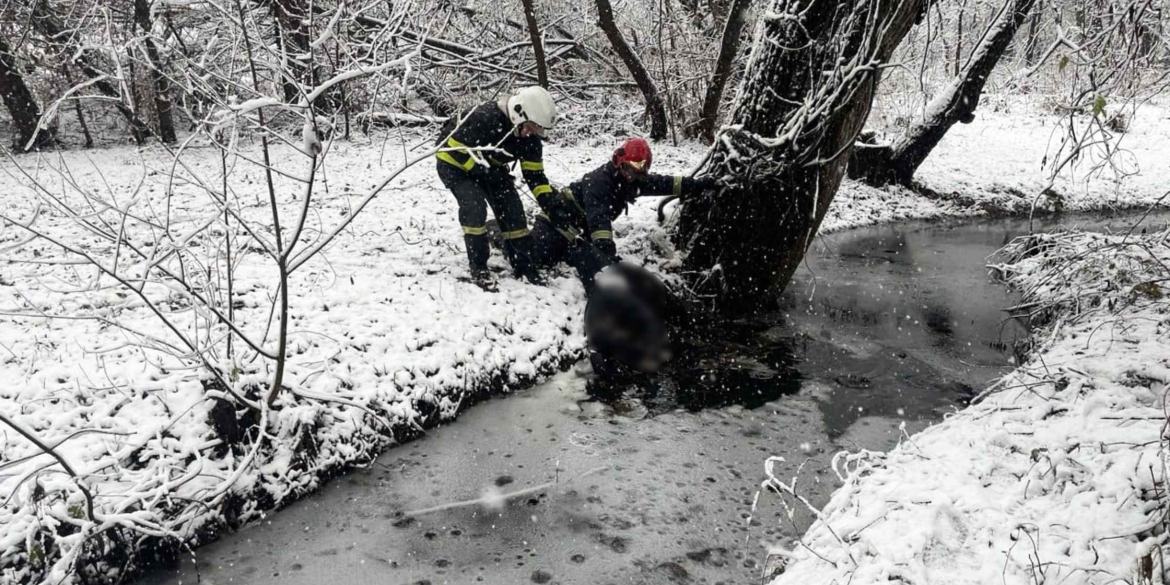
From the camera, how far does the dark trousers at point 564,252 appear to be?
6.11 meters

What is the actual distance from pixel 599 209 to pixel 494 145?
40.5 inches

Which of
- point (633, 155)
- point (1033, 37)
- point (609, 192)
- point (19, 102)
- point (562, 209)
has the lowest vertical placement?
point (562, 209)

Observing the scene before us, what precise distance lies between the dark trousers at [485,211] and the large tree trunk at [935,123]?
659 centimetres

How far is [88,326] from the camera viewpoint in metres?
4.65

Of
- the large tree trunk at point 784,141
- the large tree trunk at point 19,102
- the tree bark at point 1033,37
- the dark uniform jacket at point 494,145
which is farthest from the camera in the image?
the large tree trunk at point 19,102

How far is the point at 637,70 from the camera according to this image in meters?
11.9

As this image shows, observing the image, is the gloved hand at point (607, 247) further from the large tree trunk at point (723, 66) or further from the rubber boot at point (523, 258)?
the large tree trunk at point (723, 66)

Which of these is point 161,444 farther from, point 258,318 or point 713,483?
point 713,483

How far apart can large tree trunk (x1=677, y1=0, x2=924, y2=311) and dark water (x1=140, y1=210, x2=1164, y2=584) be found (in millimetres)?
645

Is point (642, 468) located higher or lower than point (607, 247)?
lower

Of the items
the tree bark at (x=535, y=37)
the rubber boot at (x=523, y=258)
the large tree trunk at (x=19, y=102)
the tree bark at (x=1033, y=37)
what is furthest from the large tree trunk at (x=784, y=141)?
the large tree trunk at (x=19, y=102)

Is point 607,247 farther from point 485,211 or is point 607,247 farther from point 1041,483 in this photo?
point 1041,483

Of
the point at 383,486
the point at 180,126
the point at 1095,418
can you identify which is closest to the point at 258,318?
the point at 383,486

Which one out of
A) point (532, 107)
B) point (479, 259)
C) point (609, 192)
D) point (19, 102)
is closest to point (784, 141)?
point (609, 192)
